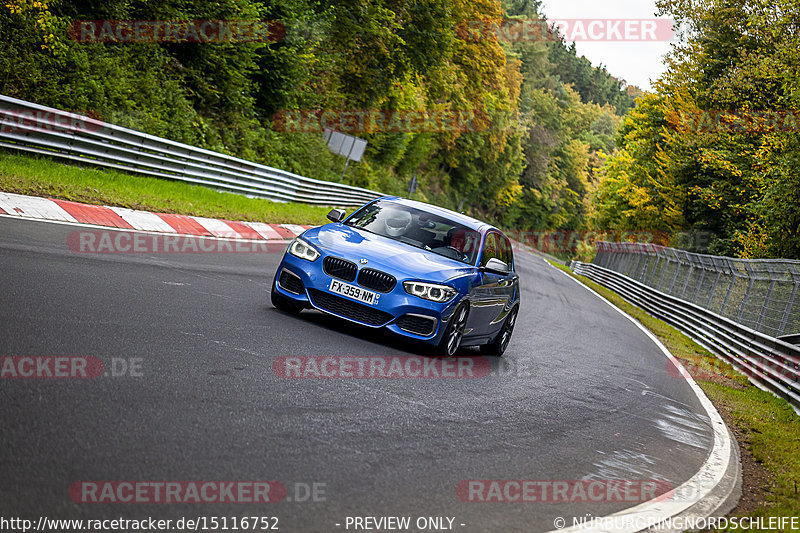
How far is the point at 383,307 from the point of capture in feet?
A: 28.3

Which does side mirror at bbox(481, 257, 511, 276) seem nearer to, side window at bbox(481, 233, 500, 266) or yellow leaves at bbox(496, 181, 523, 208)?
side window at bbox(481, 233, 500, 266)

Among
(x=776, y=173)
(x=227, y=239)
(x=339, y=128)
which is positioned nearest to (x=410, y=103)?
(x=339, y=128)

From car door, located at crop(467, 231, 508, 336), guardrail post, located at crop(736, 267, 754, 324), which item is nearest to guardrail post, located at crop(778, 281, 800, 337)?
guardrail post, located at crop(736, 267, 754, 324)

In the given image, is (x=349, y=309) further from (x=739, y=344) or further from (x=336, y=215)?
(x=739, y=344)

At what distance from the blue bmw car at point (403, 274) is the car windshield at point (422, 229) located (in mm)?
12

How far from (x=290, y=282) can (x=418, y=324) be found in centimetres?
148

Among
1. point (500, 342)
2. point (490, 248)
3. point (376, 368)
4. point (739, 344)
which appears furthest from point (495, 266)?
point (739, 344)

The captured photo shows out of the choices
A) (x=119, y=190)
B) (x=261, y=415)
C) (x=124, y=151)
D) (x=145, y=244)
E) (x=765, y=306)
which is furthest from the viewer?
(x=124, y=151)

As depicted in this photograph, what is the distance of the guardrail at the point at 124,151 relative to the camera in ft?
49.9

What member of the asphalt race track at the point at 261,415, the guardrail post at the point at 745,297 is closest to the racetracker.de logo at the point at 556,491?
the asphalt race track at the point at 261,415

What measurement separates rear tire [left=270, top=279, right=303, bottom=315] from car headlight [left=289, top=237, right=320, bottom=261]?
1.61 ft

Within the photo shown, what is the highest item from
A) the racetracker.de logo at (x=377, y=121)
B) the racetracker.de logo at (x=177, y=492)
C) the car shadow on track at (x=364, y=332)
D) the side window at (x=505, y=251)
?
the racetracker.de logo at (x=377, y=121)

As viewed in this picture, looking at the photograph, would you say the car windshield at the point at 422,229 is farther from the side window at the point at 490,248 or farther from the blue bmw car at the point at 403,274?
the side window at the point at 490,248

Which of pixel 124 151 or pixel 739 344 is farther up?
pixel 124 151
